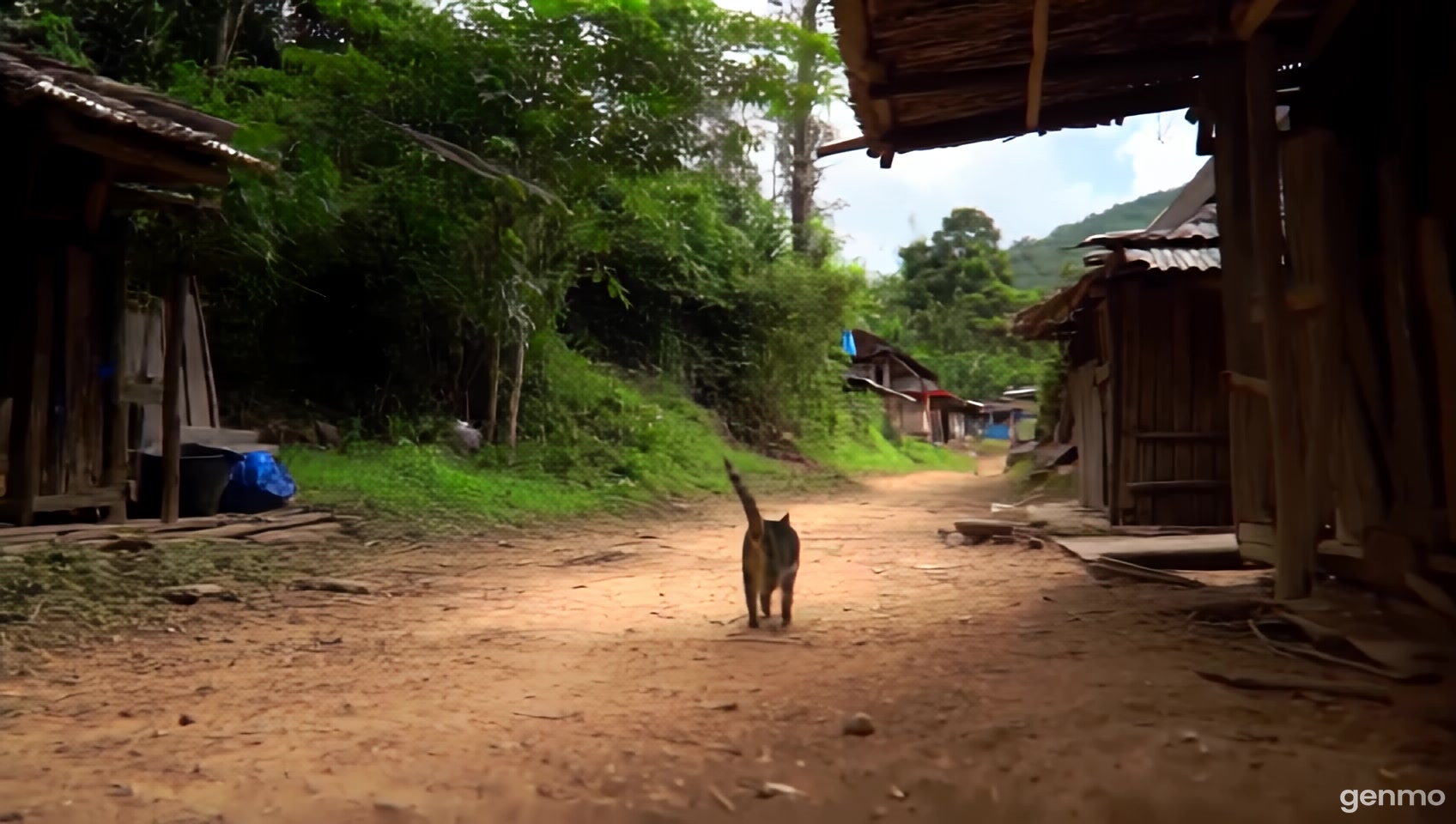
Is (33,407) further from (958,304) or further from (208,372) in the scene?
(958,304)

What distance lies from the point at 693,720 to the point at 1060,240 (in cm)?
7453

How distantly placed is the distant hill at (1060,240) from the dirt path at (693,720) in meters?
55.9

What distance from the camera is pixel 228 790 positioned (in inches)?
121

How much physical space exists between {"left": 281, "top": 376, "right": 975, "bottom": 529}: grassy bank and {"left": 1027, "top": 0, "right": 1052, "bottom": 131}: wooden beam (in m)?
6.94

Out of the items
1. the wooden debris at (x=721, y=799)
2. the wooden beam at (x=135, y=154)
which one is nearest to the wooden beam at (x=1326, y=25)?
the wooden debris at (x=721, y=799)

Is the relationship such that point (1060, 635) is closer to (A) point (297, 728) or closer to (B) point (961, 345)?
(A) point (297, 728)

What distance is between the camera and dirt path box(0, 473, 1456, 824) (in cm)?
290

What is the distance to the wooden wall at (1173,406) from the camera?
9023mm

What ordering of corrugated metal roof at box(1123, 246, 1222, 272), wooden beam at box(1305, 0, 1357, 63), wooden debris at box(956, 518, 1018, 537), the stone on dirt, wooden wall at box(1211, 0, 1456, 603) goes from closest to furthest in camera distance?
1. the stone on dirt
2. wooden wall at box(1211, 0, 1456, 603)
3. wooden beam at box(1305, 0, 1357, 63)
4. corrugated metal roof at box(1123, 246, 1222, 272)
5. wooden debris at box(956, 518, 1018, 537)

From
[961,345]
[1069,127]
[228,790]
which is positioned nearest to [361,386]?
[1069,127]

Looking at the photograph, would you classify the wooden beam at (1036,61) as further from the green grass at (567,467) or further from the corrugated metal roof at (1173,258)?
the green grass at (567,467)

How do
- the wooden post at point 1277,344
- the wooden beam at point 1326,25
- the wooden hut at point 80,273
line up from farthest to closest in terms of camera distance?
the wooden hut at point 80,273 < the wooden post at point 1277,344 < the wooden beam at point 1326,25

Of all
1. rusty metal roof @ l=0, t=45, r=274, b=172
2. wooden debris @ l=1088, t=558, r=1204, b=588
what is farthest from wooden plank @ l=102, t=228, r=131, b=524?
wooden debris @ l=1088, t=558, r=1204, b=588

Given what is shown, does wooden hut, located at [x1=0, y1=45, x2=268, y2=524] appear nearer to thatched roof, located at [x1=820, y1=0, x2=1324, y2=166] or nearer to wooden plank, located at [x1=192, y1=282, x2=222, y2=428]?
wooden plank, located at [x1=192, y1=282, x2=222, y2=428]
